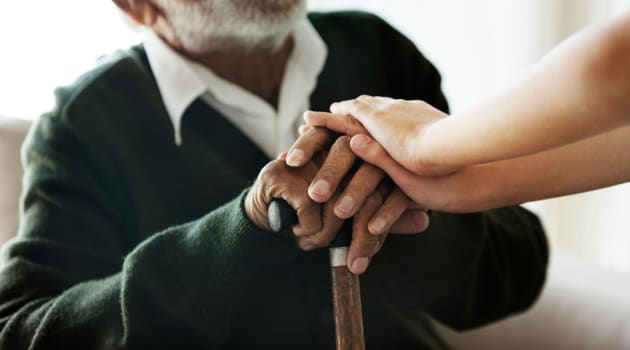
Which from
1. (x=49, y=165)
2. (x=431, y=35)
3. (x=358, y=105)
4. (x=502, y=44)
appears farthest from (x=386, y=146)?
(x=502, y=44)

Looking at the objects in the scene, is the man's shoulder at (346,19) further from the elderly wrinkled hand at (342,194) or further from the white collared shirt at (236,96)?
the elderly wrinkled hand at (342,194)

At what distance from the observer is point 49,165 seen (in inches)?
32.6

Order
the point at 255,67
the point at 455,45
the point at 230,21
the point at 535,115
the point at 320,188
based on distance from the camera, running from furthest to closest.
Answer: the point at 455,45 < the point at 255,67 < the point at 230,21 < the point at 320,188 < the point at 535,115

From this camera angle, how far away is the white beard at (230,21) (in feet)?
2.66

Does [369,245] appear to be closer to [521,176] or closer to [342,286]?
[342,286]

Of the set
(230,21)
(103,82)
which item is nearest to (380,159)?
(230,21)

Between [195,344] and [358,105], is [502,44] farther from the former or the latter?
[195,344]

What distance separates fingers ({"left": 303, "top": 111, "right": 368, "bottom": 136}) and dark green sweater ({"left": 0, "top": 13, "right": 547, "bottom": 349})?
13 cm

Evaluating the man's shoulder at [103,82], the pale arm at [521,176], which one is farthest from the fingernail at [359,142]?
the man's shoulder at [103,82]

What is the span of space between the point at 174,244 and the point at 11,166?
34 cm

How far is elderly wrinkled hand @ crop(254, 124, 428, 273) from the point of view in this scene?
62cm

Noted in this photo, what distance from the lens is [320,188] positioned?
612mm

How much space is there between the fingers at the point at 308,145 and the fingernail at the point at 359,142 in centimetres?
3

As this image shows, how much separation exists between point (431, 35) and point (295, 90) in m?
0.52
